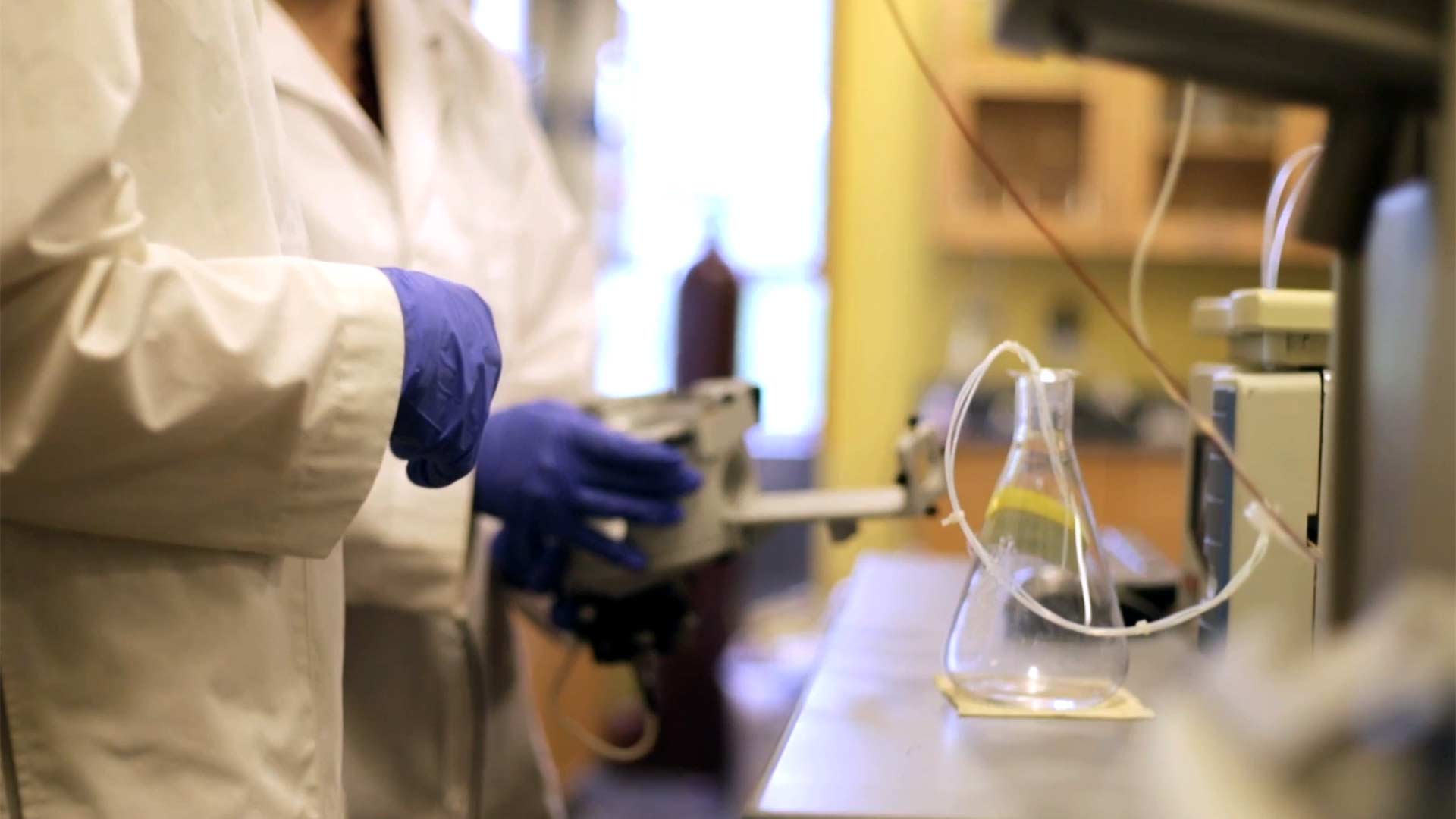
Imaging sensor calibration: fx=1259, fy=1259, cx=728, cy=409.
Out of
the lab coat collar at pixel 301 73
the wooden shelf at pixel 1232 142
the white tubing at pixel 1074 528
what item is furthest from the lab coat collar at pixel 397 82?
the wooden shelf at pixel 1232 142

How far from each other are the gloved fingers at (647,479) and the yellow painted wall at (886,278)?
2.41 m

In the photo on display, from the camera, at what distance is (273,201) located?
83 cm

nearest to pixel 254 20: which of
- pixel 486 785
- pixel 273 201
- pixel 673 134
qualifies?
pixel 273 201

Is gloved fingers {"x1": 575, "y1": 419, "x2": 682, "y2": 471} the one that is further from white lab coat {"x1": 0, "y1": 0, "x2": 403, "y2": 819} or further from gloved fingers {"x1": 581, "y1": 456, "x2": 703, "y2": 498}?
white lab coat {"x1": 0, "y1": 0, "x2": 403, "y2": 819}

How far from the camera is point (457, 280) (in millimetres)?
1217

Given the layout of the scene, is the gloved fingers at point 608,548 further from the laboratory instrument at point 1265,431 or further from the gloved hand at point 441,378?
the laboratory instrument at point 1265,431

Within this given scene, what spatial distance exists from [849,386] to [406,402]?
2.81 m

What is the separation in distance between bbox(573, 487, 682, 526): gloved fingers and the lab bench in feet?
0.74

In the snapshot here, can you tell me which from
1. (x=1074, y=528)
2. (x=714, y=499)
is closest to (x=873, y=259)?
(x=714, y=499)

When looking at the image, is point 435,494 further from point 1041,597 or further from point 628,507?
point 1041,597

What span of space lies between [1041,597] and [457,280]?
2.23 ft

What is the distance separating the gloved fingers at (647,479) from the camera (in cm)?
111

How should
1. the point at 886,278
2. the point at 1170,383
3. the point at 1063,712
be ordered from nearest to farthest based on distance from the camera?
1. the point at 1063,712
2. the point at 1170,383
3. the point at 886,278

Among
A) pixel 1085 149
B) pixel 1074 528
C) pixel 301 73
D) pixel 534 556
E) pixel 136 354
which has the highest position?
pixel 1085 149
